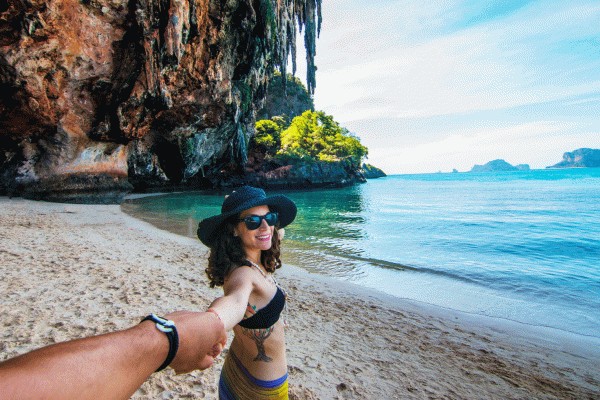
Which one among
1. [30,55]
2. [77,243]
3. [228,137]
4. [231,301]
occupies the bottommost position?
[77,243]

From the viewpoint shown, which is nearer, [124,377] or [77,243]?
[124,377]

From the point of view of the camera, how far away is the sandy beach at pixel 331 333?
3.30 metres

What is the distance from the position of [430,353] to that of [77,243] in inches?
348

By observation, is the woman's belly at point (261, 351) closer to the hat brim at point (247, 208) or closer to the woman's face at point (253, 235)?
the woman's face at point (253, 235)

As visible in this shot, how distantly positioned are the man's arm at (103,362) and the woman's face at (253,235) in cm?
88

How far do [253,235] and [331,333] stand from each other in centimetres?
315

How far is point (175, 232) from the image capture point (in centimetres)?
1283

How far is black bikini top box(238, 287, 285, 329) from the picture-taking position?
171 centimetres

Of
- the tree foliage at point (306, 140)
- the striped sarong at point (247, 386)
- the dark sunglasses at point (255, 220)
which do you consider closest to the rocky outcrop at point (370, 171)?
the tree foliage at point (306, 140)

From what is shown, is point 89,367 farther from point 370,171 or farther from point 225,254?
point 370,171

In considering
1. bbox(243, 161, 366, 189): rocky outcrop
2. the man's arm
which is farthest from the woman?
bbox(243, 161, 366, 189): rocky outcrop

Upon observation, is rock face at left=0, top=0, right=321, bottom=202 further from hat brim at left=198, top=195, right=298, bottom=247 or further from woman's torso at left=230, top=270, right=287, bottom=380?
woman's torso at left=230, top=270, right=287, bottom=380

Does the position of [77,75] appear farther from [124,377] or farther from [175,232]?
[124,377]

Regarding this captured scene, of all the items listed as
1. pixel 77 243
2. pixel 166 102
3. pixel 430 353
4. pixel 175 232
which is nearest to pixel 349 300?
pixel 430 353
